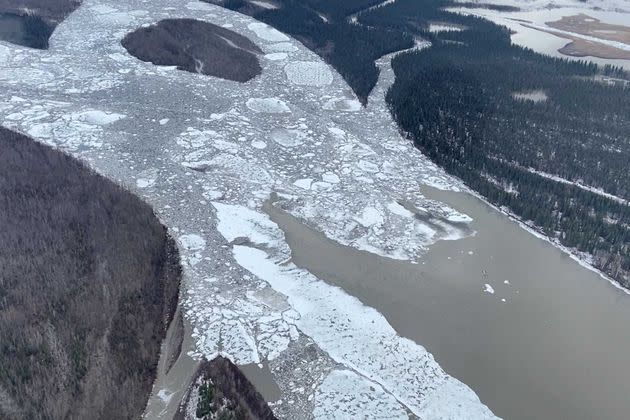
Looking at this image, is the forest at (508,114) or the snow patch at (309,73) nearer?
the forest at (508,114)

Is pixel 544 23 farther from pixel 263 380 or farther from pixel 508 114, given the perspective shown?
pixel 263 380

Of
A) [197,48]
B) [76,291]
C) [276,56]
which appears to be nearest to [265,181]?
[76,291]

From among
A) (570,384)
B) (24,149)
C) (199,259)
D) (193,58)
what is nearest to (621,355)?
(570,384)

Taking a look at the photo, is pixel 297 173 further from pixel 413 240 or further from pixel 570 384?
pixel 570 384

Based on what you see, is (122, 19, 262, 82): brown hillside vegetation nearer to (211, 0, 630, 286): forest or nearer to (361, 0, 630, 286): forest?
(211, 0, 630, 286): forest

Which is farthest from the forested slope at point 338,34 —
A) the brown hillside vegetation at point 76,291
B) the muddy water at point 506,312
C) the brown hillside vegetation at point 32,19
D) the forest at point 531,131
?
the brown hillside vegetation at point 76,291

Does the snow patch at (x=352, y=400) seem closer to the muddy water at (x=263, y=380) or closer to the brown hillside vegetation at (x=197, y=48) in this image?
the muddy water at (x=263, y=380)
